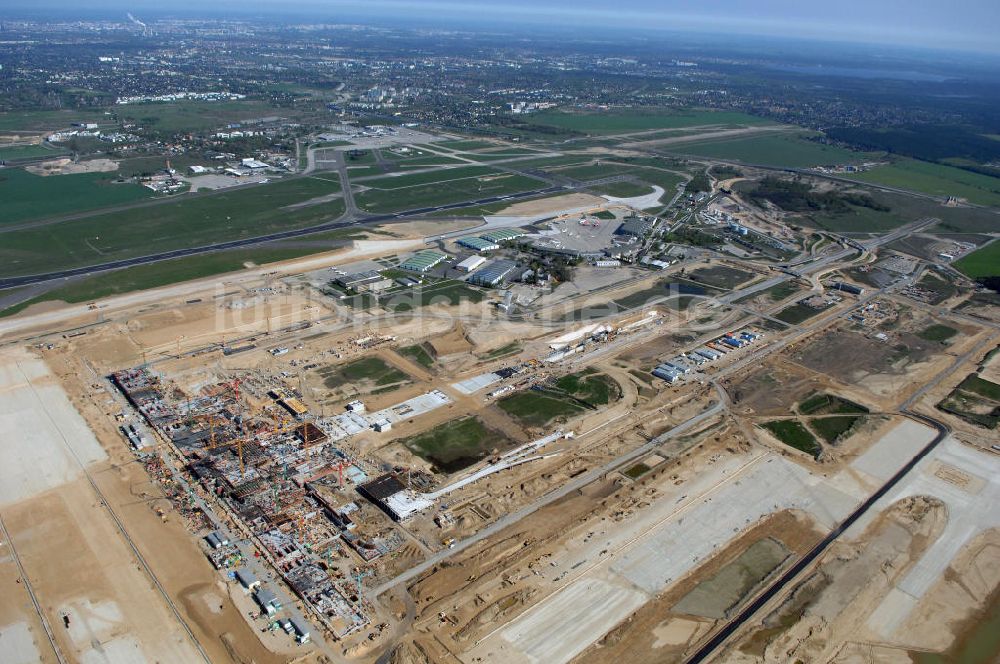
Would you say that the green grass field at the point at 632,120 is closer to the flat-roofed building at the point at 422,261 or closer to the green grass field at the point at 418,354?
the flat-roofed building at the point at 422,261

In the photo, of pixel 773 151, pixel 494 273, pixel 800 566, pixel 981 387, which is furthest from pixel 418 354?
pixel 773 151

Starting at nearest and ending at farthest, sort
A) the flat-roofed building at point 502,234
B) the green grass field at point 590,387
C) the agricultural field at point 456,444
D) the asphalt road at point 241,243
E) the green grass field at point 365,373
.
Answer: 1. the agricultural field at point 456,444
2. the green grass field at point 590,387
3. the green grass field at point 365,373
4. the asphalt road at point 241,243
5. the flat-roofed building at point 502,234

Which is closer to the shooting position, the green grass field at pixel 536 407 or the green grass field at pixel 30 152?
the green grass field at pixel 536 407

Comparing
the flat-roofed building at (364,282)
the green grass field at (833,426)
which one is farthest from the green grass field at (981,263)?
the flat-roofed building at (364,282)

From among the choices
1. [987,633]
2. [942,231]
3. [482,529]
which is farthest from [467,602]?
[942,231]

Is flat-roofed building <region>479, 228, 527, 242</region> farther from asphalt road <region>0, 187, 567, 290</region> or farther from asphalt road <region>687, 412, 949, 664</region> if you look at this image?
asphalt road <region>687, 412, 949, 664</region>

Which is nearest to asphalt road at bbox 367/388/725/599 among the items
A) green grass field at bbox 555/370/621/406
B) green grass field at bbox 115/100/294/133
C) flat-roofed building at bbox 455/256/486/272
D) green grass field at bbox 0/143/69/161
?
green grass field at bbox 555/370/621/406
